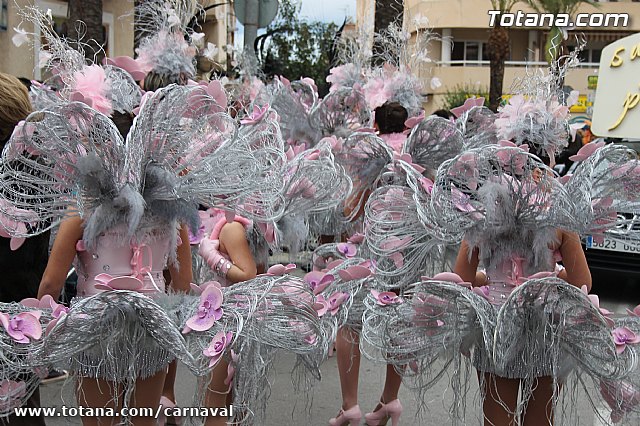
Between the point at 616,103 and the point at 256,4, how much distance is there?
14.5 ft

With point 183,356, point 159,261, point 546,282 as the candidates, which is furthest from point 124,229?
point 546,282

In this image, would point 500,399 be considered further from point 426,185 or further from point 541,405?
point 426,185

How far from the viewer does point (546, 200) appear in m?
3.05

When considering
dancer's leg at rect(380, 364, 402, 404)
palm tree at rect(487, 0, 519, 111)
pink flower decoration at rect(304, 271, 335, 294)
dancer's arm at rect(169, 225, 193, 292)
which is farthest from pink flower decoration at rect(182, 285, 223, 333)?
palm tree at rect(487, 0, 519, 111)

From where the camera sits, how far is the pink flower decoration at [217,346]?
108 inches

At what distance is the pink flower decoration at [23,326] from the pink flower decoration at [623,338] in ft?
6.87

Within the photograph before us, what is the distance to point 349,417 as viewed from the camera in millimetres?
4660

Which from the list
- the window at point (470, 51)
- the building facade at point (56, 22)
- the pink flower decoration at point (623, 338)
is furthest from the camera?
the window at point (470, 51)

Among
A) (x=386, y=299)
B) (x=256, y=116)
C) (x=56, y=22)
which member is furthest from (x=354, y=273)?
(x=56, y=22)

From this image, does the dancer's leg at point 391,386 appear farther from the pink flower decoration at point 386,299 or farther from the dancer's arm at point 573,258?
the dancer's arm at point 573,258

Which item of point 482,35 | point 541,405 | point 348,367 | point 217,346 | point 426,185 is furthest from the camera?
point 482,35

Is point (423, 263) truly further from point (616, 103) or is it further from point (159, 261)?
point (616, 103)

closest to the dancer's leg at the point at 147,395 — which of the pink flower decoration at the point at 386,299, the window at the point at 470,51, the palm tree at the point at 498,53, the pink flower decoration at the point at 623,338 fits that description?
the pink flower decoration at the point at 386,299

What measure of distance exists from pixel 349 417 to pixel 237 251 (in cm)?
139
